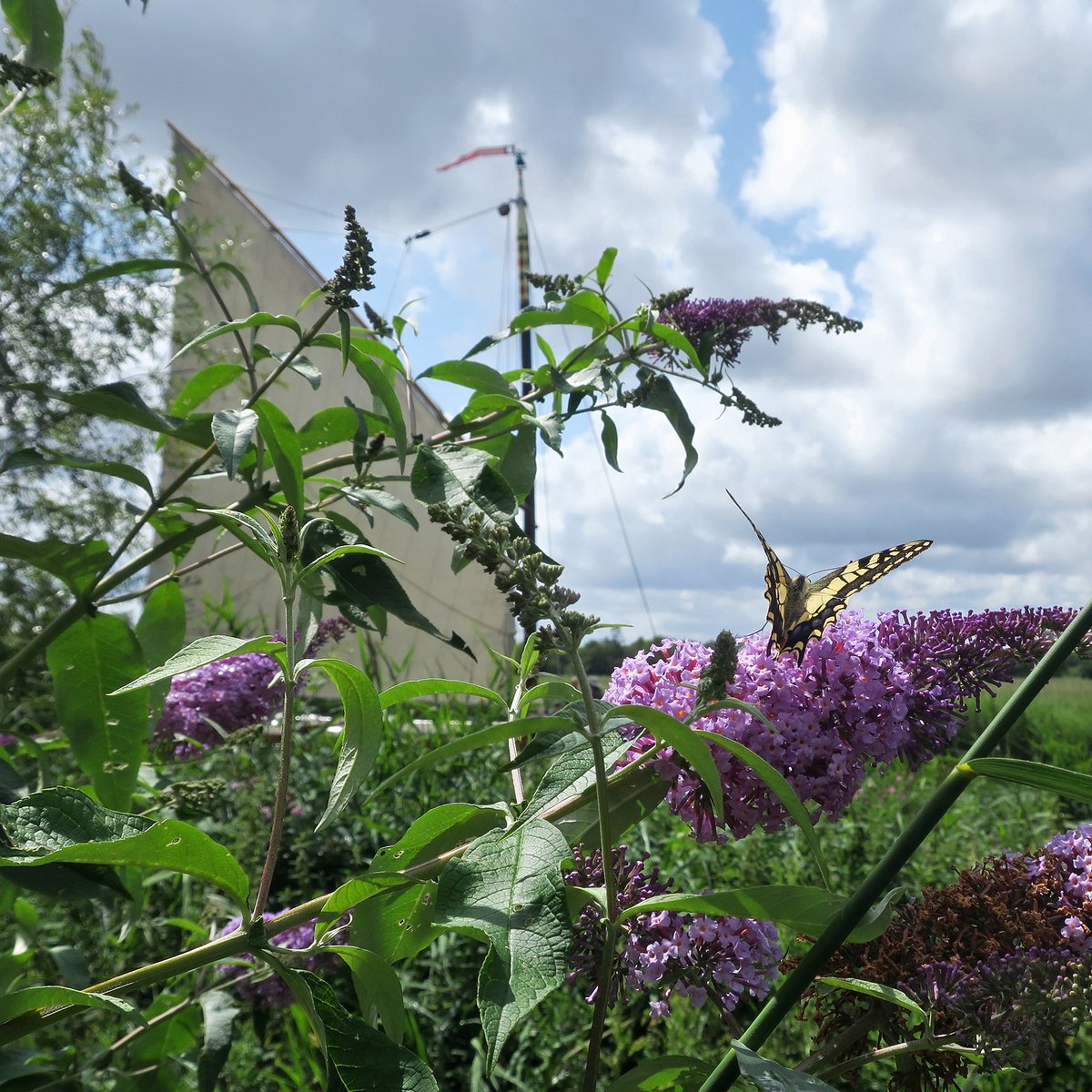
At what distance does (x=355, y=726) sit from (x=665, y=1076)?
36cm

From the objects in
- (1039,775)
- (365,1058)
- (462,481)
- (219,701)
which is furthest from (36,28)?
(219,701)

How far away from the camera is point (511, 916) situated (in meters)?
0.53

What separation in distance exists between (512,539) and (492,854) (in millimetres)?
195

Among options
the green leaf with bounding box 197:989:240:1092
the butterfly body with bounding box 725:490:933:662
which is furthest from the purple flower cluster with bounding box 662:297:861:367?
the green leaf with bounding box 197:989:240:1092

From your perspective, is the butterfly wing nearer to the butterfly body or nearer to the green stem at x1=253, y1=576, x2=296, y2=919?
the butterfly body

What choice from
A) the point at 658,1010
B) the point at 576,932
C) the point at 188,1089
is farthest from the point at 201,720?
the point at 576,932

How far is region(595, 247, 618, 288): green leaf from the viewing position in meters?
1.37

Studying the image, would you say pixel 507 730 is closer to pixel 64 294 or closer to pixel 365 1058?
pixel 365 1058

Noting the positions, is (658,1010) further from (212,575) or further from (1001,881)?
(212,575)

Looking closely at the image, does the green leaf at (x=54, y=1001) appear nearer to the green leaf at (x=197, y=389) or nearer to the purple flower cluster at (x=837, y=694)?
the purple flower cluster at (x=837, y=694)

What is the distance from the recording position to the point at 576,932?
740 mm

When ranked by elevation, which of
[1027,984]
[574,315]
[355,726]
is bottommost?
[1027,984]

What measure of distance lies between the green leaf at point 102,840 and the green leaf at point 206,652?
86 millimetres

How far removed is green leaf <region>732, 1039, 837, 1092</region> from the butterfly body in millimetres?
454
